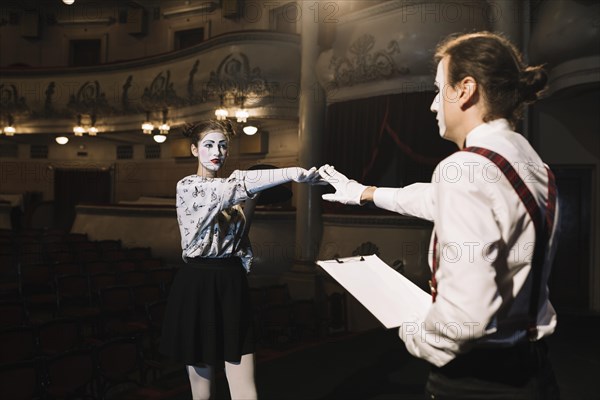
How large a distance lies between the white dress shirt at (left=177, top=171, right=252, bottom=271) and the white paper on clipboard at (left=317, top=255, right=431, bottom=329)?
0.73 meters

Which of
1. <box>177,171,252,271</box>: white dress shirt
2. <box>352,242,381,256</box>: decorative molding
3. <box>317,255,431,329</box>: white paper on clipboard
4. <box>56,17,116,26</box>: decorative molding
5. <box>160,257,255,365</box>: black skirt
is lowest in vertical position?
<box>352,242,381,256</box>: decorative molding

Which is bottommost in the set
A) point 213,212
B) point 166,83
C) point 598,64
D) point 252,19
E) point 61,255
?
point 61,255

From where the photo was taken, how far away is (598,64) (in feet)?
19.4

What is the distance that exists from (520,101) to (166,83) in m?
11.4

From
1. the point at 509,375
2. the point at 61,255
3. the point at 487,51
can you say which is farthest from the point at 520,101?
the point at 61,255

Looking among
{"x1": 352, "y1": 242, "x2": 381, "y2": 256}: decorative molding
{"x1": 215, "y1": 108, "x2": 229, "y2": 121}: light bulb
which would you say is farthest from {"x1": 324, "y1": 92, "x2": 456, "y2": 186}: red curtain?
{"x1": 215, "y1": 108, "x2": 229, "y2": 121}: light bulb

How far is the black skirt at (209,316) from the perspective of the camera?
2.09 meters

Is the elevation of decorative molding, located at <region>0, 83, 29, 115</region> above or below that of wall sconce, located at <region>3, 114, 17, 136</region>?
above

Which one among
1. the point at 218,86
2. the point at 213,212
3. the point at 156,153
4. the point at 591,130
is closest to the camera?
the point at 213,212

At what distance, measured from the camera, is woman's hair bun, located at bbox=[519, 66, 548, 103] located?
46.9 inches

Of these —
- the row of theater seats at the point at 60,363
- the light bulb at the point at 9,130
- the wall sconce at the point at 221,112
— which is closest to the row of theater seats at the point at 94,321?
the row of theater seats at the point at 60,363

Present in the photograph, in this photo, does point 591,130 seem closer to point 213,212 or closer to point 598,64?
point 598,64

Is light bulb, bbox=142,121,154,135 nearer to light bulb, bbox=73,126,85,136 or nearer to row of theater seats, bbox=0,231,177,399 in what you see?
light bulb, bbox=73,126,85,136

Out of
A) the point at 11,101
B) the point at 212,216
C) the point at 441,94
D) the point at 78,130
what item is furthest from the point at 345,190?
the point at 11,101
